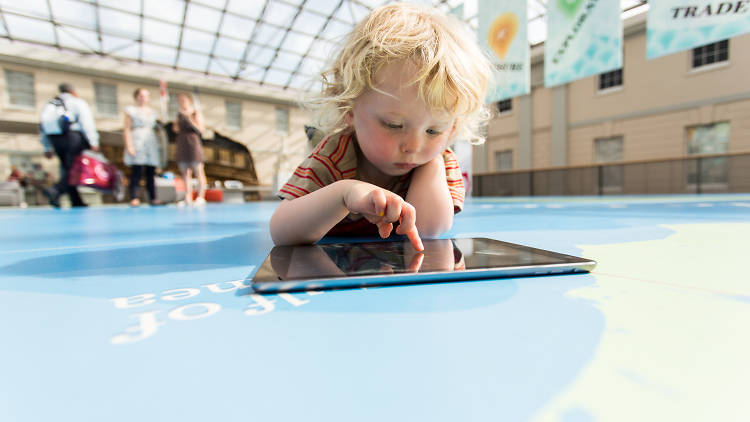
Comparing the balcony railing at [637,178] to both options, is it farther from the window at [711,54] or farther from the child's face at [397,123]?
the child's face at [397,123]

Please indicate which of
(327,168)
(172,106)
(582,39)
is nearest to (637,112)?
(582,39)

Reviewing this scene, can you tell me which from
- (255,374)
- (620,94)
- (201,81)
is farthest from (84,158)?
(620,94)

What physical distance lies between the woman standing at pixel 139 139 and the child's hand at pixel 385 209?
2.63m

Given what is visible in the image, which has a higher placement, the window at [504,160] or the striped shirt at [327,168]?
the window at [504,160]

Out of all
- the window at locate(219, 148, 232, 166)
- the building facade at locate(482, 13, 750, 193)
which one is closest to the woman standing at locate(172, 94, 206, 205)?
the window at locate(219, 148, 232, 166)

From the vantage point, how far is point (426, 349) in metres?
0.18

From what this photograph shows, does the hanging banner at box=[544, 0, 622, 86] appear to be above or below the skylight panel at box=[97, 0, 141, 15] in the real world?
below

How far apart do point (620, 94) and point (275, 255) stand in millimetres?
6954

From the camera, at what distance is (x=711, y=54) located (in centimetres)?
482

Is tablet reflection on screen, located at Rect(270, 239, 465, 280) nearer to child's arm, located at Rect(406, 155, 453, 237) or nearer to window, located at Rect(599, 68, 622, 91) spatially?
child's arm, located at Rect(406, 155, 453, 237)

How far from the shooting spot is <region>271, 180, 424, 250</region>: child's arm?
0.36m

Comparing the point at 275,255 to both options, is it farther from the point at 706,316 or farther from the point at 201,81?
the point at 201,81

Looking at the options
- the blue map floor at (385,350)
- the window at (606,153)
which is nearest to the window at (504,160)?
the window at (606,153)

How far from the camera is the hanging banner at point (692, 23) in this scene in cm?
223
